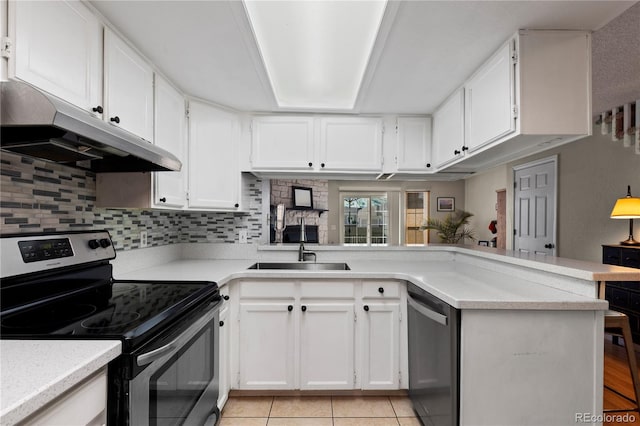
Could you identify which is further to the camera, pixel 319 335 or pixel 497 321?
pixel 319 335

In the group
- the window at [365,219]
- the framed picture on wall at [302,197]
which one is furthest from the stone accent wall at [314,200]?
the window at [365,219]

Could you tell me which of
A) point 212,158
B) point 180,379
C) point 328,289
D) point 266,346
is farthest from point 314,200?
point 180,379

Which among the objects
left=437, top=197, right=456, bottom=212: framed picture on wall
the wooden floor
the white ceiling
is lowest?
the wooden floor

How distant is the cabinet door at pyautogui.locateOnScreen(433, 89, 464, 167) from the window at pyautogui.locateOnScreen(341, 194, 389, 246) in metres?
4.57

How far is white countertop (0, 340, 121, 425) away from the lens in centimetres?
61

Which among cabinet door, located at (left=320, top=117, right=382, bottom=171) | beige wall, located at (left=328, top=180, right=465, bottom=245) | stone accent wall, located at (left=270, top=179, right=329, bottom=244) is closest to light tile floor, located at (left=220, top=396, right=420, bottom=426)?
cabinet door, located at (left=320, top=117, right=382, bottom=171)

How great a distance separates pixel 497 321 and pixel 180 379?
4.59 feet

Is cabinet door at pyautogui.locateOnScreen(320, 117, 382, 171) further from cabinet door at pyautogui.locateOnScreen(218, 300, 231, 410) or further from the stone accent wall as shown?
the stone accent wall

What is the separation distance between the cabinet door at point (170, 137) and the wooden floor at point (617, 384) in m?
2.96

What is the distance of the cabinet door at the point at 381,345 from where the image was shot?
6.77 ft

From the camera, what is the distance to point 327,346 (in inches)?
81.4

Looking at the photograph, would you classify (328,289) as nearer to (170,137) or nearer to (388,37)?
(170,137)

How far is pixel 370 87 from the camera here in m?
2.10

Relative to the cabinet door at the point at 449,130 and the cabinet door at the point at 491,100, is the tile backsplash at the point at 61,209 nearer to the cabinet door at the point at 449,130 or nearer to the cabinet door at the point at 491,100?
the cabinet door at the point at 449,130
